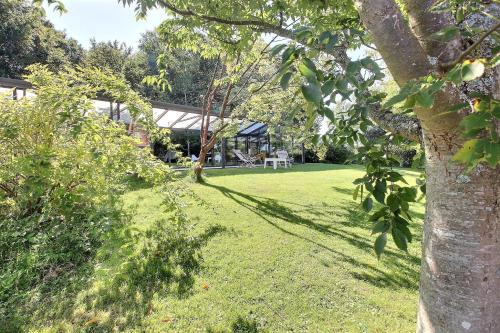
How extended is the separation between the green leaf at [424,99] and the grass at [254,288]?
2.43 meters

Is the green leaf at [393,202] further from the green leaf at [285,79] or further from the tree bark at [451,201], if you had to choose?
the green leaf at [285,79]

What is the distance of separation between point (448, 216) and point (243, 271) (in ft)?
9.25

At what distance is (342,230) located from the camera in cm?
524

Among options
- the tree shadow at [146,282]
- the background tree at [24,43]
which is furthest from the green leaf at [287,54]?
the background tree at [24,43]

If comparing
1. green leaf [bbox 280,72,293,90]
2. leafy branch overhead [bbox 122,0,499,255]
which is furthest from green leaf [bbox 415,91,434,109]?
green leaf [bbox 280,72,293,90]

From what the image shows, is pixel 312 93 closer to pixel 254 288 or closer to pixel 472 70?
pixel 472 70

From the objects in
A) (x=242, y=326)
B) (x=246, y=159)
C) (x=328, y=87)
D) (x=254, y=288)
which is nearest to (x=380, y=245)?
(x=328, y=87)

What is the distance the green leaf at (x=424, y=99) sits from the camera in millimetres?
613

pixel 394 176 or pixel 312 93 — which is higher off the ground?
pixel 312 93

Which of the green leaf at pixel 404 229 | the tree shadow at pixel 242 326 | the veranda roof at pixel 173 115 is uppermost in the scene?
the veranda roof at pixel 173 115

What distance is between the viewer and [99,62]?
2308 centimetres

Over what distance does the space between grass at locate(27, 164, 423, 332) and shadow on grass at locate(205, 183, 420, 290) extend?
0.08 feet

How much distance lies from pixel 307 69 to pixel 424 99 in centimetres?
26

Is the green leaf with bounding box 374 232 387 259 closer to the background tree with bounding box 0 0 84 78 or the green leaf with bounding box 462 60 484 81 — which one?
the green leaf with bounding box 462 60 484 81
